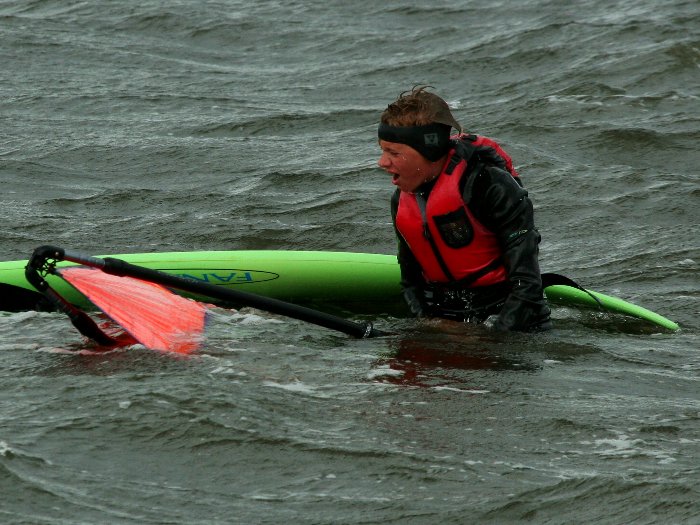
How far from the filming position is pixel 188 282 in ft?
15.7

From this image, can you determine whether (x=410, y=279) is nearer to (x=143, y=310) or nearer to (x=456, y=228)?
(x=456, y=228)

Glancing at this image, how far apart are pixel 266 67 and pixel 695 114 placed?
15.7 ft

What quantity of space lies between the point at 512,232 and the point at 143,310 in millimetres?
1621

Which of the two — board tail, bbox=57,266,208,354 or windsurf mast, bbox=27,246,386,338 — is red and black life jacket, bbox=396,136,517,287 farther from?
board tail, bbox=57,266,208,354

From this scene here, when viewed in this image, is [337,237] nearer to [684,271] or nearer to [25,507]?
[684,271]

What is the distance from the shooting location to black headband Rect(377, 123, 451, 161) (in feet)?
16.4

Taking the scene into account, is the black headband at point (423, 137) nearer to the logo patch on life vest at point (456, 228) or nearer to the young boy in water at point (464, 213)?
the young boy in water at point (464, 213)

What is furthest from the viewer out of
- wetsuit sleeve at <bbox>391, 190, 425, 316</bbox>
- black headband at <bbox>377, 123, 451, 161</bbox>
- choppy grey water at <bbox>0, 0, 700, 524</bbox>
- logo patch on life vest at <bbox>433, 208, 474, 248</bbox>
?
wetsuit sleeve at <bbox>391, 190, 425, 316</bbox>

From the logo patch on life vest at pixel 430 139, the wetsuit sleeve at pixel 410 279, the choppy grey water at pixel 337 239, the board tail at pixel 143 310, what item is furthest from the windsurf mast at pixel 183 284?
the logo patch on life vest at pixel 430 139

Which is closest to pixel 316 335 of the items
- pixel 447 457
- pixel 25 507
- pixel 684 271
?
pixel 447 457

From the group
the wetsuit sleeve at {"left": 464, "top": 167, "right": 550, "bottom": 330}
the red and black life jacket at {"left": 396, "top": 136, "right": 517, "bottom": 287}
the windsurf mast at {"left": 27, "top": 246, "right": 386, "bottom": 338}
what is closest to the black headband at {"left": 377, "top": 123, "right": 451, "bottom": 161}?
the red and black life jacket at {"left": 396, "top": 136, "right": 517, "bottom": 287}

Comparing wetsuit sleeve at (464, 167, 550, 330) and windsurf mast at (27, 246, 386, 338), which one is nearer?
windsurf mast at (27, 246, 386, 338)

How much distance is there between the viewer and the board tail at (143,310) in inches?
199

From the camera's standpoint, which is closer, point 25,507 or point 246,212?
point 25,507
